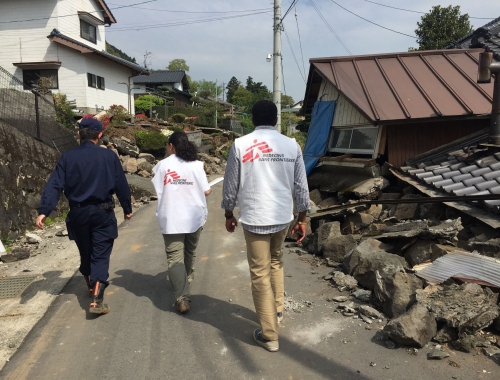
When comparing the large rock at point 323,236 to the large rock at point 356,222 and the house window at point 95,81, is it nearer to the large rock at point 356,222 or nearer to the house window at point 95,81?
the large rock at point 356,222

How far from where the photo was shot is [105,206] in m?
4.01

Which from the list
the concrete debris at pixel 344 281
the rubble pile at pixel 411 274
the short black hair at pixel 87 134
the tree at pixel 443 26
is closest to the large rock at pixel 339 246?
the rubble pile at pixel 411 274

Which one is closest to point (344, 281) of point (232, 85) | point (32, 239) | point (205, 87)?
point (32, 239)

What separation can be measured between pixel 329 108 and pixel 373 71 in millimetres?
1533

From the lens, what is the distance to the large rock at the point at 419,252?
4542mm

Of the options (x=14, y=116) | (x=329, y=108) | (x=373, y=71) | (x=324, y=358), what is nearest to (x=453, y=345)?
(x=324, y=358)

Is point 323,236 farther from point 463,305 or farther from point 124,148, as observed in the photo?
point 124,148

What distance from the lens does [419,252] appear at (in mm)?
4656

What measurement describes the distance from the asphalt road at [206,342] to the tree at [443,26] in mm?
20530

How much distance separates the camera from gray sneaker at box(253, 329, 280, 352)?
3.16 metres

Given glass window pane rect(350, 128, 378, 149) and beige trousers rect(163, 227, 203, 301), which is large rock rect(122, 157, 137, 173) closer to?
glass window pane rect(350, 128, 378, 149)

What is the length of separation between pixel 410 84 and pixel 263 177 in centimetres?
666

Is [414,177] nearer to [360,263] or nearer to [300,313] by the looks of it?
[360,263]

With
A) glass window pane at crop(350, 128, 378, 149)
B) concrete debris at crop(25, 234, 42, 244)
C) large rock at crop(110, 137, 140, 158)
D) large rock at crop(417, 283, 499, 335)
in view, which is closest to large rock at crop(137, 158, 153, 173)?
large rock at crop(110, 137, 140, 158)
